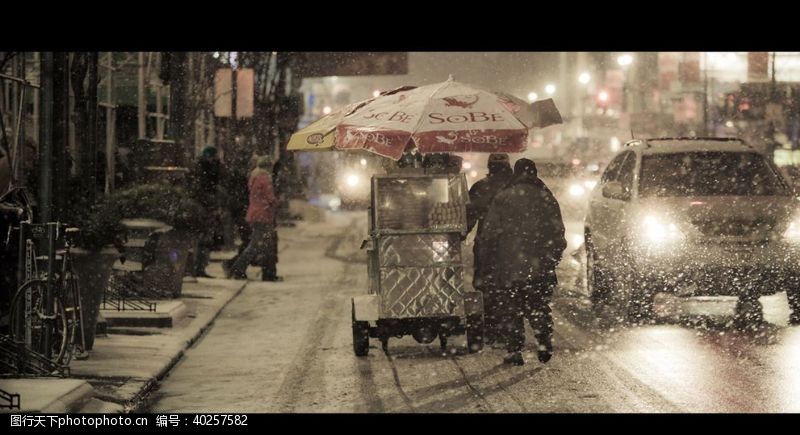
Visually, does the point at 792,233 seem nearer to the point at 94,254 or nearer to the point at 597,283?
the point at 597,283

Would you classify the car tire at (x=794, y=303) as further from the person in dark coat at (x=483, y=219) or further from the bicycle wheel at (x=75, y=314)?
the bicycle wheel at (x=75, y=314)

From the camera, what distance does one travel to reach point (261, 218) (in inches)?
722

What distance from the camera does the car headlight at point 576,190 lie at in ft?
134

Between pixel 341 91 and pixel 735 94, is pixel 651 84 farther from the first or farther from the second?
pixel 735 94

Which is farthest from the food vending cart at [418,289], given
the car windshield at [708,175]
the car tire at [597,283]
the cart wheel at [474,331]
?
the car tire at [597,283]

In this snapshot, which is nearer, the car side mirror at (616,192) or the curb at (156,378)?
the curb at (156,378)

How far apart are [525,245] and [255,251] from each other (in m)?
8.17

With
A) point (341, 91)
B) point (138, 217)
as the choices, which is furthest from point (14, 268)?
point (341, 91)

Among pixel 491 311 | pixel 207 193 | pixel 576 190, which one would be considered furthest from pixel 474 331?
pixel 576 190

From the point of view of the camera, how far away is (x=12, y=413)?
766 cm

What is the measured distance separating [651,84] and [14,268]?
278 feet

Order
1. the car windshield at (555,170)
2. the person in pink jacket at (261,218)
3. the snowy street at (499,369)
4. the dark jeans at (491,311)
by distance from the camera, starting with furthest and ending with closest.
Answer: the car windshield at (555,170) < the person in pink jacket at (261,218) < the dark jeans at (491,311) < the snowy street at (499,369)

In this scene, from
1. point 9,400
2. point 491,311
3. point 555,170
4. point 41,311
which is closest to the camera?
point 9,400

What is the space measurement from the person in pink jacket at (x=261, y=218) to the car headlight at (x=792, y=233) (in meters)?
8.11
